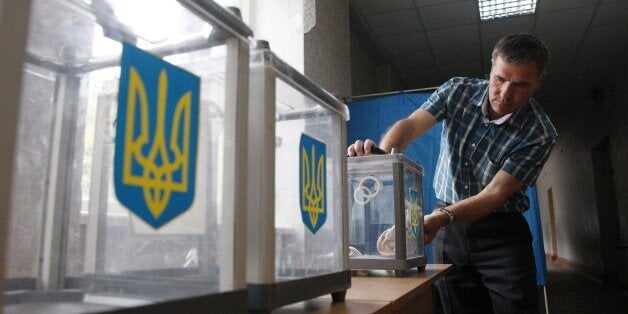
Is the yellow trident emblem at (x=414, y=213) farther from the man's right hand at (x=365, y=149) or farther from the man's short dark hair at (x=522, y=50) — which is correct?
the man's short dark hair at (x=522, y=50)

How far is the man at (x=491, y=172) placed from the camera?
1.50 meters

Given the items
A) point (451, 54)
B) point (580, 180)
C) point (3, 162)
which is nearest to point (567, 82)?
point (451, 54)

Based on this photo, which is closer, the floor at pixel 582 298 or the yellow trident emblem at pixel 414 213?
the yellow trident emblem at pixel 414 213

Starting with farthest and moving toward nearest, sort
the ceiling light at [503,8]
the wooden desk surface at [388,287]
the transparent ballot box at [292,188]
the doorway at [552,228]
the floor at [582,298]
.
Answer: the doorway at [552,228]
the floor at [582,298]
the ceiling light at [503,8]
the wooden desk surface at [388,287]
the transparent ballot box at [292,188]

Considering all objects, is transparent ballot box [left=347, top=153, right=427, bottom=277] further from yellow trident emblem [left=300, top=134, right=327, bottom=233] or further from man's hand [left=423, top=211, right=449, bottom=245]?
yellow trident emblem [left=300, top=134, right=327, bottom=233]

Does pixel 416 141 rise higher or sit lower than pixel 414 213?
higher

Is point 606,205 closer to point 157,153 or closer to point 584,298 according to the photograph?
point 584,298

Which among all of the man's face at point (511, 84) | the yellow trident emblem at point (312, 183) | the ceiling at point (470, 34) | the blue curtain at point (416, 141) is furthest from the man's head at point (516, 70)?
the ceiling at point (470, 34)

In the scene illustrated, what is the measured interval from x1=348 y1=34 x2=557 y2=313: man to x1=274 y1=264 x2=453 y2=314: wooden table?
30 cm

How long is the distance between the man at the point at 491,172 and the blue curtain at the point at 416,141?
1.56m

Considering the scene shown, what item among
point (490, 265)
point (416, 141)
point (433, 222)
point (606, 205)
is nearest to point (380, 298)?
point (433, 222)

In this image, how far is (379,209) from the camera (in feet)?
4.23

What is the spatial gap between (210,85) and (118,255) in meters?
0.19

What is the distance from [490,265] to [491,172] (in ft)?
1.00
